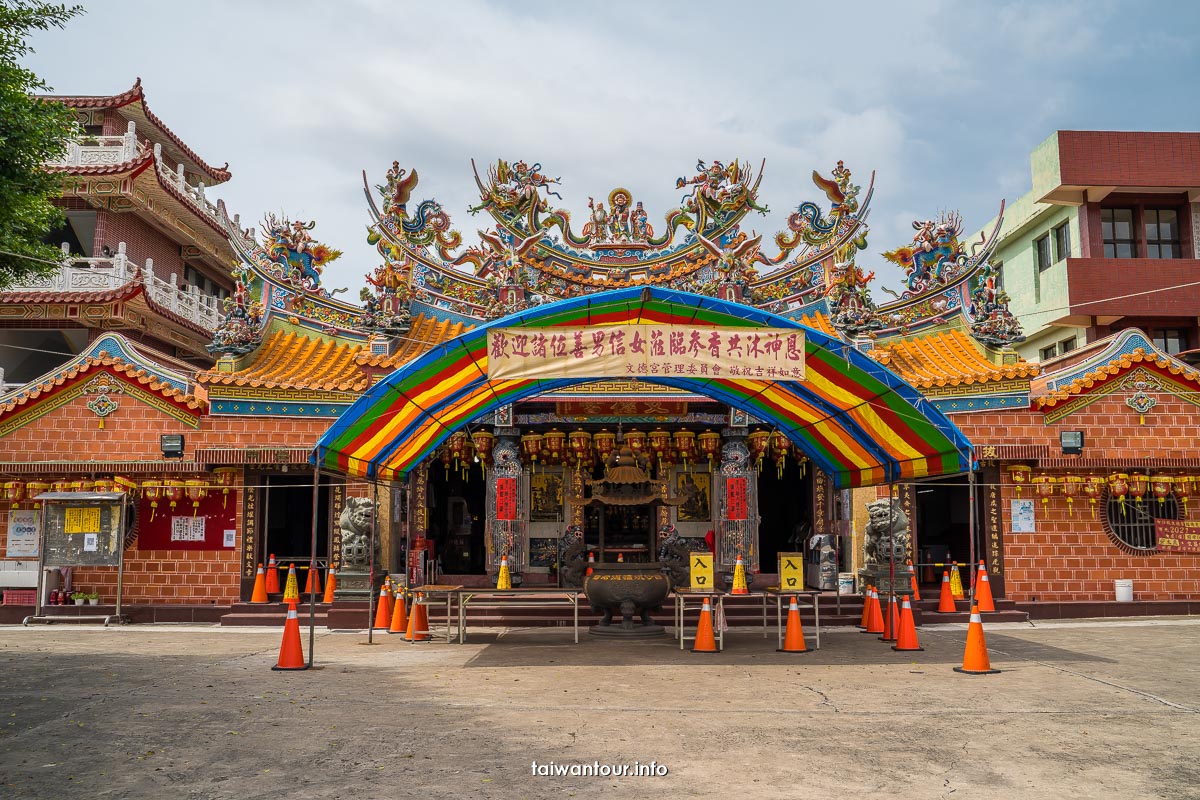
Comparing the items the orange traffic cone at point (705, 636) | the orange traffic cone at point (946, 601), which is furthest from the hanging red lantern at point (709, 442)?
the orange traffic cone at point (705, 636)

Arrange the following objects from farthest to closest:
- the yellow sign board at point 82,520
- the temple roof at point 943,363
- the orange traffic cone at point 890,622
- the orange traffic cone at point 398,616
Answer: the temple roof at point 943,363
the yellow sign board at point 82,520
the orange traffic cone at point 398,616
the orange traffic cone at point 890,622

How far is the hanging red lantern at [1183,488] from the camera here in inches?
666

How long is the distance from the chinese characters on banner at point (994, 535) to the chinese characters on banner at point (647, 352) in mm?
7646

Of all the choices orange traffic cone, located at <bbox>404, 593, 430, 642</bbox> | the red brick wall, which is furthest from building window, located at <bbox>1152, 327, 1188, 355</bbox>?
orange traffic cone, located at <bbox>404, 593, 430, 642</bbox>

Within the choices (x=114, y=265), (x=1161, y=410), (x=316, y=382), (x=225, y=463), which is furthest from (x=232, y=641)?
(x=1161, y=410)

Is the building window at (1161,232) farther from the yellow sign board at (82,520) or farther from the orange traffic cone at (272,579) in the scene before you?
the yellow sign board at (82,520)

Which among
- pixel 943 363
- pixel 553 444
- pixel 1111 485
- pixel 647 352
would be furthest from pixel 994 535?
pixel 647 352

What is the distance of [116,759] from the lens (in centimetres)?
670

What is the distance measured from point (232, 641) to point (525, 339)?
21.0ft

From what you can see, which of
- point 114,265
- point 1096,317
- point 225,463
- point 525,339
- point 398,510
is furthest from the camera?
point 1096,317

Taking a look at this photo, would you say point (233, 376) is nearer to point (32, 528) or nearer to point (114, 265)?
point (32, 528)

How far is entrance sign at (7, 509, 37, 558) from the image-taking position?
16.9m

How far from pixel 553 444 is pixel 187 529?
22.1ft

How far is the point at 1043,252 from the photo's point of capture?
2883cm
